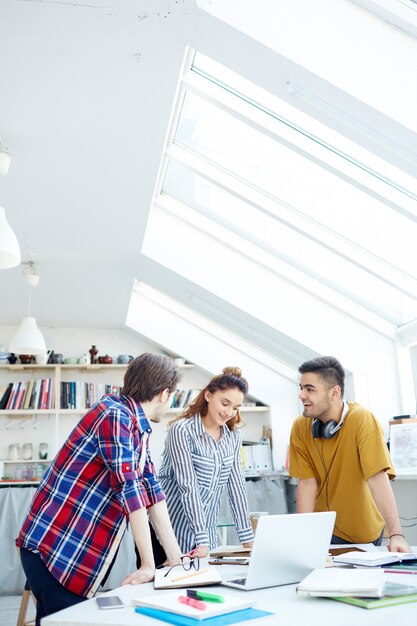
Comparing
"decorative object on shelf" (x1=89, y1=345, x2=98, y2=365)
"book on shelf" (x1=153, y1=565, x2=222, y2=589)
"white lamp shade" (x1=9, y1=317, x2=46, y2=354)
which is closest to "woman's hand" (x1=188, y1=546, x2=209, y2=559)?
"book on shelf" (x1=153, y1=565, x2=222, y2=589)

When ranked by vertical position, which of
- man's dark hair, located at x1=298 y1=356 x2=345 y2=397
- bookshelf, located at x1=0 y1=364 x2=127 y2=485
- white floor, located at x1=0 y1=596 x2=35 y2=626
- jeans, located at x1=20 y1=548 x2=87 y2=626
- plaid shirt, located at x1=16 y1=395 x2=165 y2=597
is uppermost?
bookshelf, located at x1=0 y1=364 x2=127 y2=485

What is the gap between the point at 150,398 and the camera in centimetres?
205

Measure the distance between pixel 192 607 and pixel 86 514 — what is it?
558 mm

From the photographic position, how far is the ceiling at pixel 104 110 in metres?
2.55

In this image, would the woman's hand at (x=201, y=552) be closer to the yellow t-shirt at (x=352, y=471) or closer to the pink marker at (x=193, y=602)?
the yellow t-shirt at (x=352, y=471)

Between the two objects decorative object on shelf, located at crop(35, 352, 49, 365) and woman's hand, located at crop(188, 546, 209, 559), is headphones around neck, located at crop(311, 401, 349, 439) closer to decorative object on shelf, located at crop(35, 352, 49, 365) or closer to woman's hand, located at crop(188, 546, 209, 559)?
woman's hand, located at crop(188, 546, 209, 559)

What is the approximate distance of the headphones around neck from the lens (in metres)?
2.64

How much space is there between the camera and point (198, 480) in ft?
8.43

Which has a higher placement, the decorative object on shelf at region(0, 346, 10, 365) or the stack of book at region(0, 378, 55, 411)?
the decorative object on shelf at region(0, 346, 10, 365)

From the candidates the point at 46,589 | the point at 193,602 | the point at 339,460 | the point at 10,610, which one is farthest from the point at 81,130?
the point at 10,610

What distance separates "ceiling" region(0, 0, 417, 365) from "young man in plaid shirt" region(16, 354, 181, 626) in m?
1.53

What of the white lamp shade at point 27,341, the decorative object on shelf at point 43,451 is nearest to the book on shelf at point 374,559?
the white lamp shade at point 27,341

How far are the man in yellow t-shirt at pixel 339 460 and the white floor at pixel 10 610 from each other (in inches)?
111

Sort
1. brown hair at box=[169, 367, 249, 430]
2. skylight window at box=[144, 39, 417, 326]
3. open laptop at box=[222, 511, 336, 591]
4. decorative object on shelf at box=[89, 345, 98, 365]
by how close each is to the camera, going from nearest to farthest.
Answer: open laptop at box=[222, 511, 336, 591] < brown hair at box=[169, 367, 249, 430] < skylight window at box=[144, 39, 417, 326] < decorative object on shelf at box=[89, 345, 98, 365]
